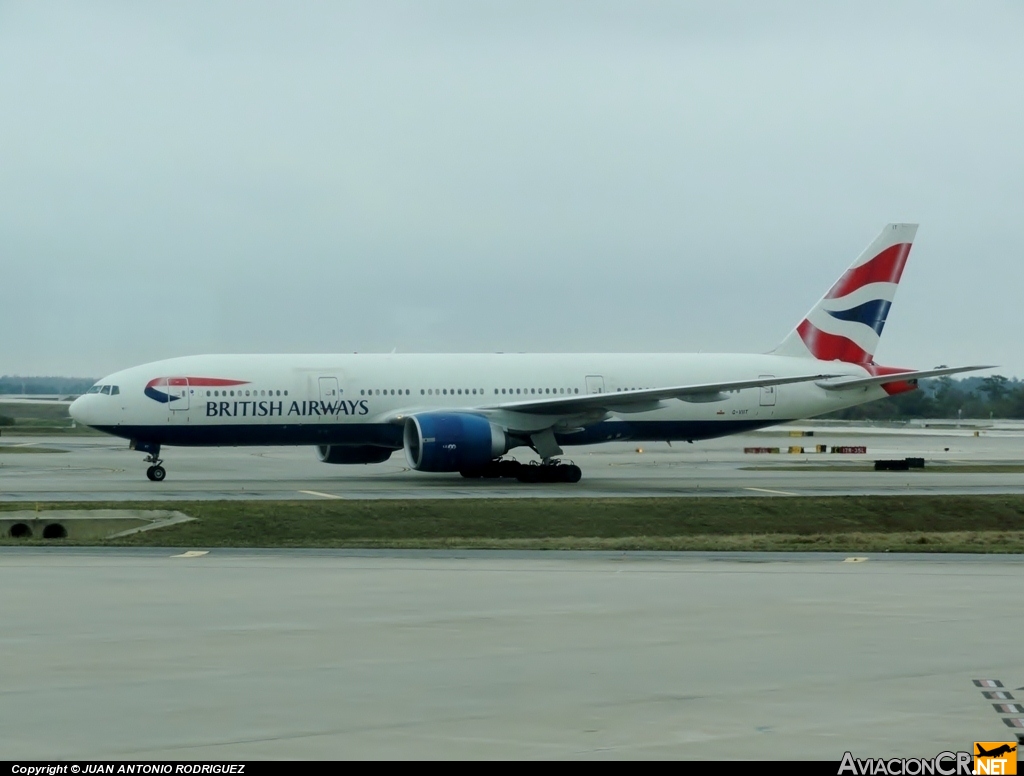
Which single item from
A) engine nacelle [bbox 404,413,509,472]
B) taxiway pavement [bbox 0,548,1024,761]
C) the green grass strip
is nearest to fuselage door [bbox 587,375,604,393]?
engine nacelle [bbox 404,413,509,472]

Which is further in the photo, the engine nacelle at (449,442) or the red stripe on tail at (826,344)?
the red stripe on tail at (826,344)

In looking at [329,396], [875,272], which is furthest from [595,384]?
[875,272]

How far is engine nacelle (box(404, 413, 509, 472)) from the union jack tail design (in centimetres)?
1332

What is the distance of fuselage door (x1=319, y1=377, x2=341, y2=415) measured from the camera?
41.7m

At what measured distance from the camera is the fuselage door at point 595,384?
44594mm

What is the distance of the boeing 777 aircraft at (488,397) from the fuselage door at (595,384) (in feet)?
0.19

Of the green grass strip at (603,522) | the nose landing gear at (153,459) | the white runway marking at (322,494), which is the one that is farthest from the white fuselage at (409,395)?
the green grass strip at (603,522)

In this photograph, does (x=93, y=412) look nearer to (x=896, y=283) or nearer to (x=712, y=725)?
(x=896, y=283)

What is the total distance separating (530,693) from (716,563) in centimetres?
1029

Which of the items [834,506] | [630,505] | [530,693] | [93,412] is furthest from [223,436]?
[530,693]

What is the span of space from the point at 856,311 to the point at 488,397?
45.6ft

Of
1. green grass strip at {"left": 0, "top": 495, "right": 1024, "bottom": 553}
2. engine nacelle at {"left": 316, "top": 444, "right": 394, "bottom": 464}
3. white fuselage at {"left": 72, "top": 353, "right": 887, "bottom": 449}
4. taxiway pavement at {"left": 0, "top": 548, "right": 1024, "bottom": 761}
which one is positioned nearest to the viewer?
taxiway pavement at {"left": 0, "top": 548, "right": 1024, "bottom": 761}

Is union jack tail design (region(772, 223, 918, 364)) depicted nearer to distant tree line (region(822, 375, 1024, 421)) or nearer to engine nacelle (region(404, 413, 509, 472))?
engine nacelle (region(404, 413, 509, 472))

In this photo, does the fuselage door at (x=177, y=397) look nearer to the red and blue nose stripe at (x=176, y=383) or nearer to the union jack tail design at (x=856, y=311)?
the red and blue nose stripe at (x=176, y=383)
